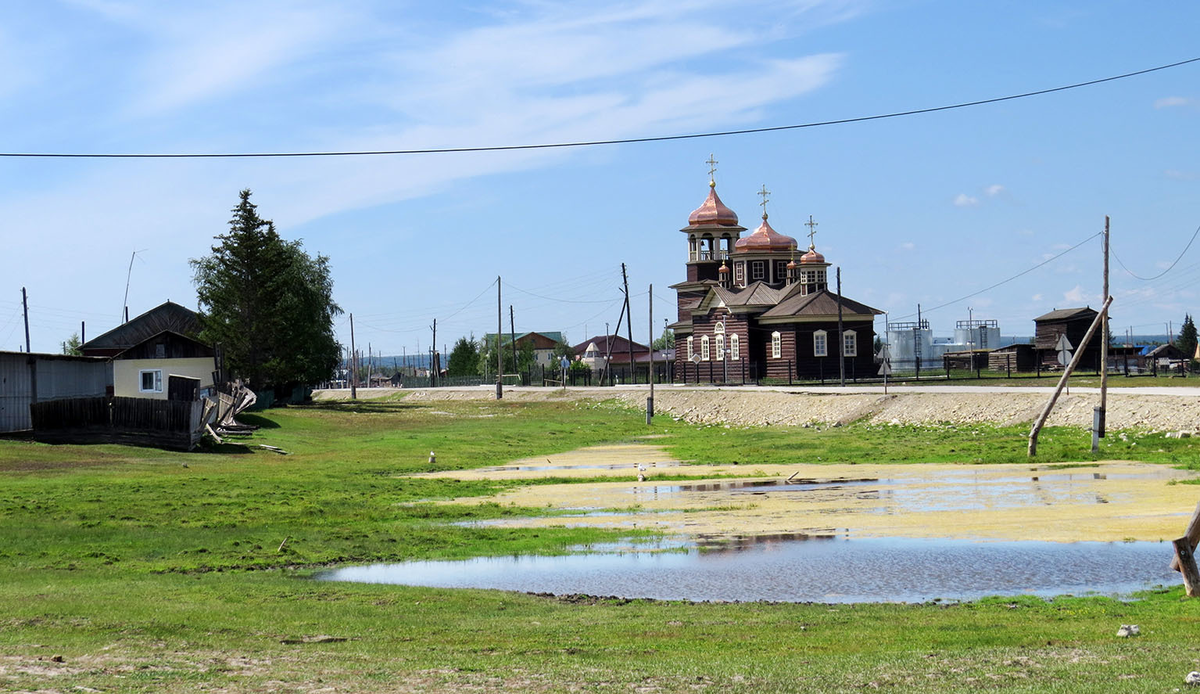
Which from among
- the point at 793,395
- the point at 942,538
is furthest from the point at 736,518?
the point at 793,395

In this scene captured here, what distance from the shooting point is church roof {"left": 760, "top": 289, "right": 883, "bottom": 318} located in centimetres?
9200

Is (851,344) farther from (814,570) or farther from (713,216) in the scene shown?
(814,570)

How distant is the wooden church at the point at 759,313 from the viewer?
303ft

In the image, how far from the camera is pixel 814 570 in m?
20.0

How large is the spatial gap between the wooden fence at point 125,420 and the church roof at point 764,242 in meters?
69.5

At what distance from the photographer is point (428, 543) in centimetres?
2398

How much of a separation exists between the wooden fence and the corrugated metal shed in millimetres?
774

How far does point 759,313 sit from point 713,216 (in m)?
18.8

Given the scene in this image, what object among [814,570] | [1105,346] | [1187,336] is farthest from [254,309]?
[1187,336]

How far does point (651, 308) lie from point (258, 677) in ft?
223

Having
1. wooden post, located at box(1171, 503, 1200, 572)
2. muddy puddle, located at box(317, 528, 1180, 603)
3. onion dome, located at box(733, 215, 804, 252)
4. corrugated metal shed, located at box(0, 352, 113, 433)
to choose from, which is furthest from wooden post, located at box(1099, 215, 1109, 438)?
onion dome, located at box(733, 215, 804, 252)

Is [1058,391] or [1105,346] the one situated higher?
[1105,346]

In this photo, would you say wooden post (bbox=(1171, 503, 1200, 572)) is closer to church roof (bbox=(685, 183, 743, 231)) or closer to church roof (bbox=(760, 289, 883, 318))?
church roof (bbox=(760, 289, 883, 318))

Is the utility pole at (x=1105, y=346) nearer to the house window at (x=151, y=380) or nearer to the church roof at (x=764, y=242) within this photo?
the house window at (x=151, y=380)
